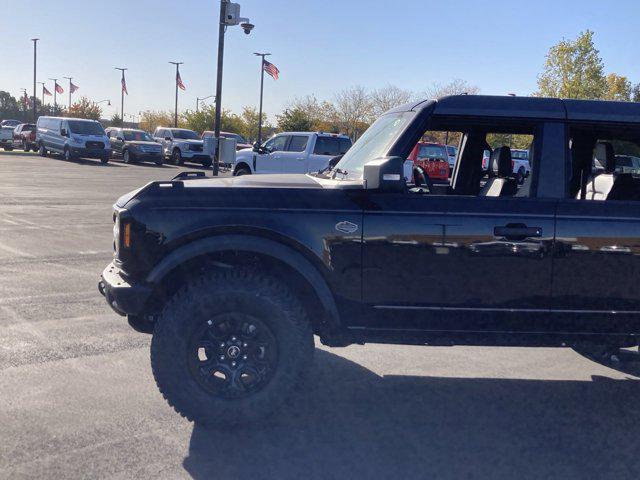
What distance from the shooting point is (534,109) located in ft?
13.6

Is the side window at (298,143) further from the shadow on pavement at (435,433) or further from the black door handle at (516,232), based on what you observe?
the black door handle at (516,232)

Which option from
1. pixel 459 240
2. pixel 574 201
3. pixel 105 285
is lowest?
pixel 105 285

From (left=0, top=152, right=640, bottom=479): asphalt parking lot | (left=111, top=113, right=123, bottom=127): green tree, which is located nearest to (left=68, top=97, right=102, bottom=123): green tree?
(left=111, top=113, right=123, bottom=127): green tree

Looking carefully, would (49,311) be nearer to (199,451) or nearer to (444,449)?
(199,451)

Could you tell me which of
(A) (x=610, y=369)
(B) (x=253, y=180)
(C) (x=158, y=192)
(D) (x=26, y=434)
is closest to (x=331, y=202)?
(B) (x=253, y=180)

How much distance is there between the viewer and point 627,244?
3943 millimetres

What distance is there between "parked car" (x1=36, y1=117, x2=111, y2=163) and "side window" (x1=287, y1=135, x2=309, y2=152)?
1759 cm

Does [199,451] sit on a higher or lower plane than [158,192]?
lower

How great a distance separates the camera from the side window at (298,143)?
59.9 ft

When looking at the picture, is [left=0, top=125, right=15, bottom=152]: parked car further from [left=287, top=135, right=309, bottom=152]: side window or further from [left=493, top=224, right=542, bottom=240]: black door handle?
[left=493, top=224, right=542, bottom=240]: black door handle

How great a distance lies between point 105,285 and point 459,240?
2166 mm

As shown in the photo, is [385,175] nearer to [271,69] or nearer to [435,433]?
[435,433]

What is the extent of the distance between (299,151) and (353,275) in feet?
48.1

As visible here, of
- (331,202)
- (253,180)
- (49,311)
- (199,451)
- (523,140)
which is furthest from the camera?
(49,311)
